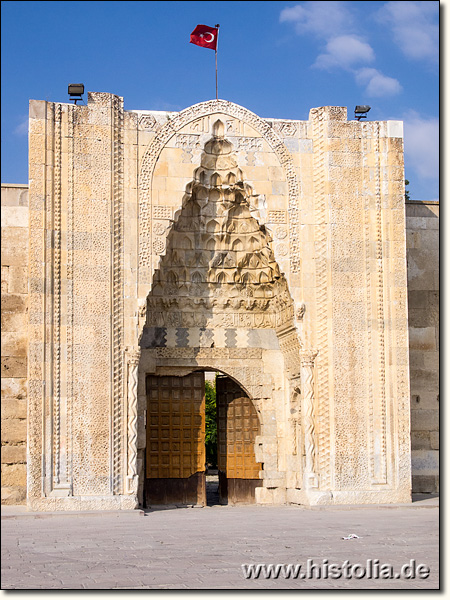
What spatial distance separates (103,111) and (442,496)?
29.7 ft

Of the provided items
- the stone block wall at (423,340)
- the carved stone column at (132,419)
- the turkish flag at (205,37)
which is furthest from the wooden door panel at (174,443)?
the turkish flag at (205,37)

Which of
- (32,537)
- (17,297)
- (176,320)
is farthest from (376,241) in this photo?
(32,537)

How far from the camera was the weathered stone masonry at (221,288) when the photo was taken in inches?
486

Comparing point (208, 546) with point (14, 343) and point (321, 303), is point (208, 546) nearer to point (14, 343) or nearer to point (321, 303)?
point (321, 303)

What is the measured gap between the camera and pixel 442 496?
18.2 feet

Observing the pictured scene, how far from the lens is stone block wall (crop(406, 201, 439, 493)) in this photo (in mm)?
14367

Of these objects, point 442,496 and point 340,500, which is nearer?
point 442,496

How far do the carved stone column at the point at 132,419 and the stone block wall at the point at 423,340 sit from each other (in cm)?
484

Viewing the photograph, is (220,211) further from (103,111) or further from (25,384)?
(25,384)

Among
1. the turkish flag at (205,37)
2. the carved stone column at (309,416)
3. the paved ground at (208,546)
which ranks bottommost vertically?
the paved ground at (208,546)

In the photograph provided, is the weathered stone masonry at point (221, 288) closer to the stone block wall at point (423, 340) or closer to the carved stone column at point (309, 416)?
the carved stone column at point (309, 416)

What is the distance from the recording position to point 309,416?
13023 millimetres

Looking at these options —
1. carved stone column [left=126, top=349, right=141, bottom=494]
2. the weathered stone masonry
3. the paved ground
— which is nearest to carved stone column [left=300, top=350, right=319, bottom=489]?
the weathered stone masonry

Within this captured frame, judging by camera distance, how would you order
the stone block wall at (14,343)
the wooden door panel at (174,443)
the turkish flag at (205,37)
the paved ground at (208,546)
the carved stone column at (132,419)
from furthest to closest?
the wooden door panel at (174,443), the turkish flag at (205,37), the stone block wall at (14,343), the carved stone column at (132,419), the paved ground at (208,546)
